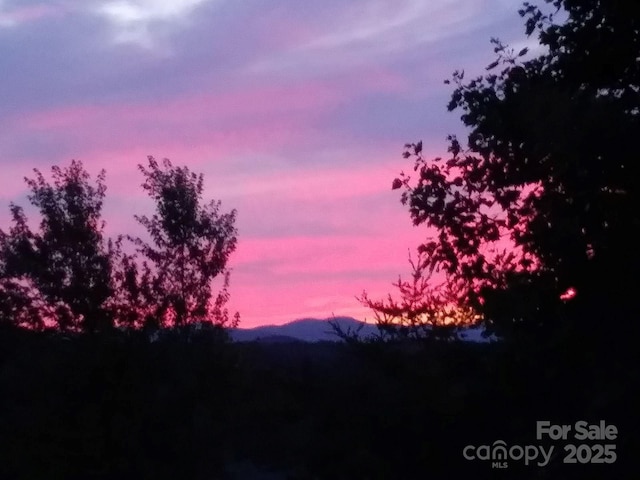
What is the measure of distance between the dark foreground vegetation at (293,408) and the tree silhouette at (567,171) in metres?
0.55

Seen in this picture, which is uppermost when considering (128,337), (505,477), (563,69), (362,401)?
(563,69)

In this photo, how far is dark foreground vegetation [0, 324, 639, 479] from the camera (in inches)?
490

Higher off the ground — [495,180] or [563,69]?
[563,69]

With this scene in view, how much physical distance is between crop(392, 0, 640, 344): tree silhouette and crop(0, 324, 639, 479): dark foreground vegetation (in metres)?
0.55

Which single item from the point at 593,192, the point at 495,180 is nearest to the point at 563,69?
the point at 495,180

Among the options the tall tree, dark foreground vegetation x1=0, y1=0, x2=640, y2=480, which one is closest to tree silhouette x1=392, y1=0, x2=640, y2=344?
dark foreground vegetation x1=0, y1=0, x2=640, y2=480

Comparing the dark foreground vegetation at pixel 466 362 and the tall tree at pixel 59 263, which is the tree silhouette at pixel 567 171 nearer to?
the dark foreground vegetation at pixel 466 362

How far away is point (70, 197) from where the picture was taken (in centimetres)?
3331

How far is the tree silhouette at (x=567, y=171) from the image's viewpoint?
39.8 feet

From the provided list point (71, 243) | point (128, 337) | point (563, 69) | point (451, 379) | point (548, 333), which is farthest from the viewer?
point (71, 243)

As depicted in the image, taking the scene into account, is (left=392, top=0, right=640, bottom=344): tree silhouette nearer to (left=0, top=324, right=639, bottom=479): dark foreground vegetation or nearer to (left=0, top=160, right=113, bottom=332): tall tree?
(left=0, top=324, right=639, bottom=479): dark foreground vegetation

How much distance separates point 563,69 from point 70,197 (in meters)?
19.3

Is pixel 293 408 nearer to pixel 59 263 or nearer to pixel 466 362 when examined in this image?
pixel 466 362

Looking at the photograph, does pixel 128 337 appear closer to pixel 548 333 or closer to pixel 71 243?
pixel 548 333
